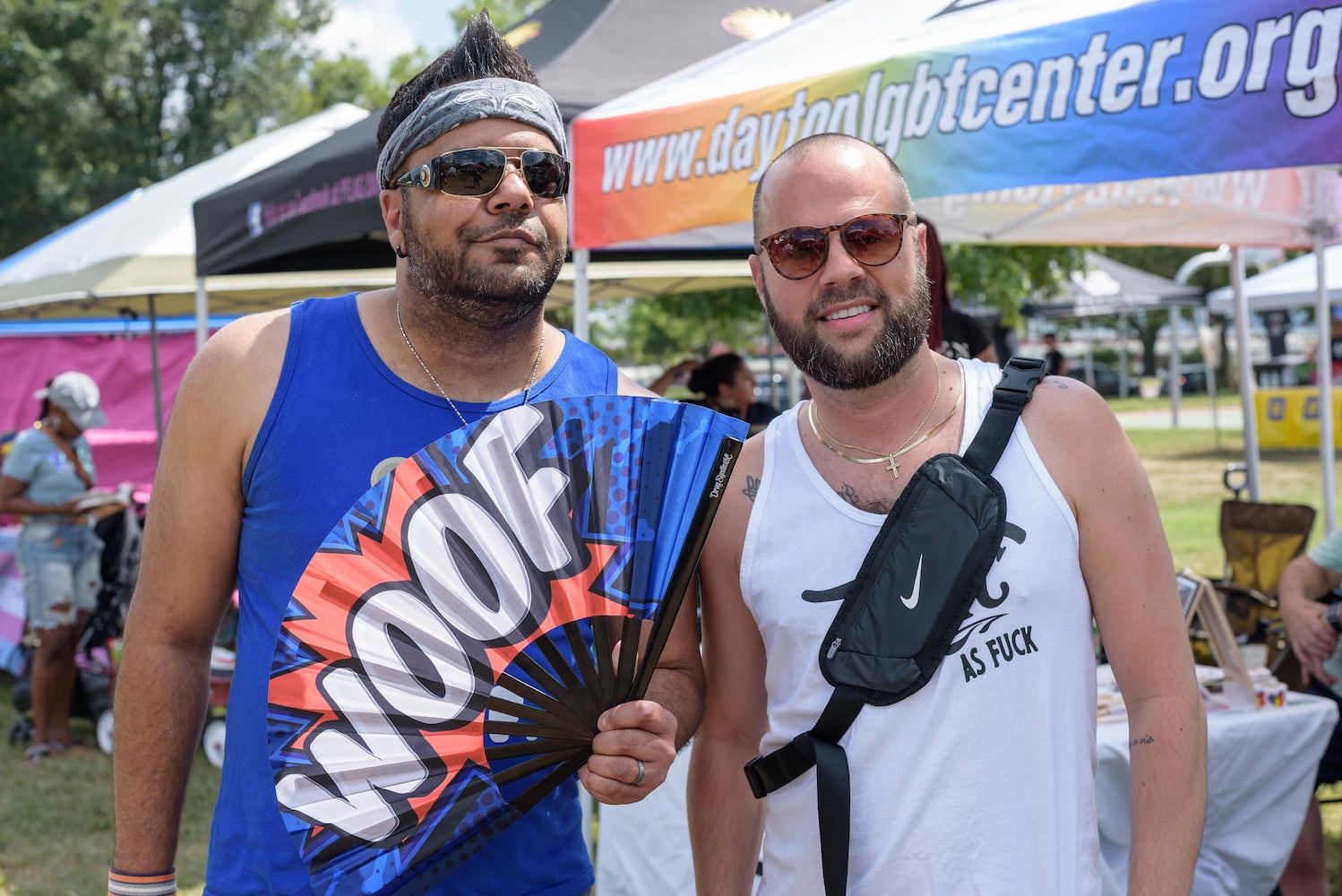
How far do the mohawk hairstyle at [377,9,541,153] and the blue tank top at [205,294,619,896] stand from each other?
0.39m

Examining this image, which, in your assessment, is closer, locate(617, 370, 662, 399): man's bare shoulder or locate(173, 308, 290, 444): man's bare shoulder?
locate(173, 308, 290, 444): man's bare shoulder

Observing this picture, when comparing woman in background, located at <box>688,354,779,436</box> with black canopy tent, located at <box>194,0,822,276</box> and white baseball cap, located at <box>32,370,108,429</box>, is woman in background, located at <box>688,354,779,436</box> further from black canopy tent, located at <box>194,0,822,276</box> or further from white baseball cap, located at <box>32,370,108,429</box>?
white baseball cap, located at <box>32,370,108,429</box>

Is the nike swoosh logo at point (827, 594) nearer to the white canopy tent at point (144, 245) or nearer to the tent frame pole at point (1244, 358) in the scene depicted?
the white canopy tent at point (144, 245)

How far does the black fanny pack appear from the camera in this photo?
1.62 m

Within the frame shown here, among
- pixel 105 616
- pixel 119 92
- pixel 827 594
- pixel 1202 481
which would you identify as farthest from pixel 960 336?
pixel 119 92

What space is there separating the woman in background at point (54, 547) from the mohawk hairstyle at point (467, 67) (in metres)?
5.83

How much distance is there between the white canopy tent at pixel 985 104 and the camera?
2395 millimetres

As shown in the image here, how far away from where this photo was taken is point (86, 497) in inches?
268

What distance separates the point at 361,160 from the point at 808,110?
2.06m

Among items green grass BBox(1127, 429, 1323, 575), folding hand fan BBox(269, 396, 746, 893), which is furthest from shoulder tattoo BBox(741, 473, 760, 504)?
green grass BBox(1127, 429, 1323, 575)

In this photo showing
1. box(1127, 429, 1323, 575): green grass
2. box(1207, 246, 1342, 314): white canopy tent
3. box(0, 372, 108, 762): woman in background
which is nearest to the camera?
box(0, 372, 108, 762): woman in background

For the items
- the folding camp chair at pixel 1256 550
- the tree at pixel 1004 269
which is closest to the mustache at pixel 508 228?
the folding camp chair at pixel 1256 550

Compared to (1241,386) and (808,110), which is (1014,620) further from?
(1241,386)

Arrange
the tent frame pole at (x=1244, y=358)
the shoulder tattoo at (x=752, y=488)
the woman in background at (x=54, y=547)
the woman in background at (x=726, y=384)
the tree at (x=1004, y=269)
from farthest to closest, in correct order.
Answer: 1. the tree at (x=1004, y=269)
2. the woman in background at (x=726, y=384)
3. the tent frame pole at (x=1244, y=358)
4. the woman in background at (x=54, y=547)
5. the shoulder tattoo at (x=752, y=488)
